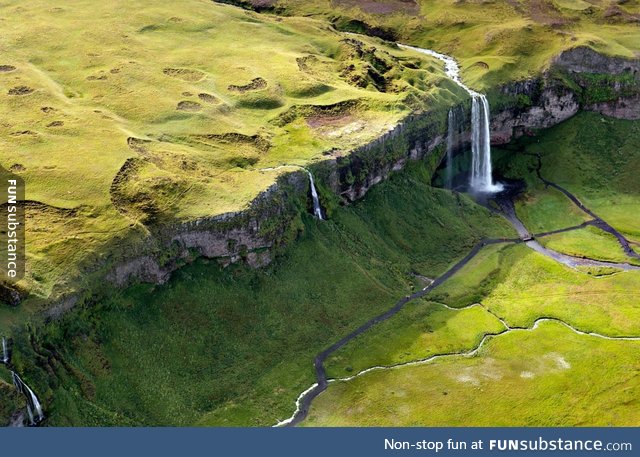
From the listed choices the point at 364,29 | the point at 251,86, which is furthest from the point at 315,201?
the point at 364,29

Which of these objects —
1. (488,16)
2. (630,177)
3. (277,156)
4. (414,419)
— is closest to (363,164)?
(277,156)

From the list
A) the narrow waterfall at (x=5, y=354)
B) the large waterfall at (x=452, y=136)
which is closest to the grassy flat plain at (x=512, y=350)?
the large waterfall at (x=452, y=136)

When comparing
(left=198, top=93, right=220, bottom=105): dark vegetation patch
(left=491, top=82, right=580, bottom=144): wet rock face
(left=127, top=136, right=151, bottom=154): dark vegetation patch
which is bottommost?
(left=491, top=82, right=580, bottom=144): wet rock face

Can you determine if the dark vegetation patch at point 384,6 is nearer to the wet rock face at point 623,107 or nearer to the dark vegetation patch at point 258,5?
the dark vegetation patch at point 258,5

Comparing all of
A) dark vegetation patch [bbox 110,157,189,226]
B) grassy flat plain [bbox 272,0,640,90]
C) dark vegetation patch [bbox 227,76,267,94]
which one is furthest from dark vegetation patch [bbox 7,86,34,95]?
grassy flat plain [bbox 272,0,640,90]

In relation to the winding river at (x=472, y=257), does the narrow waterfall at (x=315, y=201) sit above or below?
above

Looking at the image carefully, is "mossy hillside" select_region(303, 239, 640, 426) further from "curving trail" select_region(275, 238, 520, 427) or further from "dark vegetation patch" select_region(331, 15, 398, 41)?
"dark vegetation patch" select_region(331, 15, 398, 41)

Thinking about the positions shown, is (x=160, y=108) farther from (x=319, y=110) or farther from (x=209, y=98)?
(x=319, y=110)
